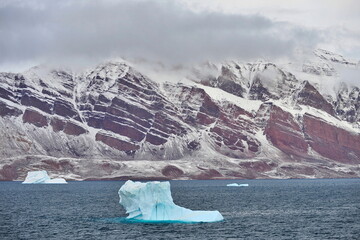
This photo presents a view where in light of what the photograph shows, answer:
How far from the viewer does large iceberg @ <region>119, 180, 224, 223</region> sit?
16250 cm

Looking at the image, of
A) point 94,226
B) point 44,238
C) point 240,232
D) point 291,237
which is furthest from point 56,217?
point 291,237

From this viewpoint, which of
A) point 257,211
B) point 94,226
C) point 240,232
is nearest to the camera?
point 240,232

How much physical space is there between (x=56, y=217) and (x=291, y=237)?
6554 cm

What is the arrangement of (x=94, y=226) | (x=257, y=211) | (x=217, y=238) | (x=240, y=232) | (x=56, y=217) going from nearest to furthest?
1. (x=217, y=238)
2. (x=240, y=232)
3. (x=94, y=226)
4. (x=56, y=217)
5. (x=257, y=211)

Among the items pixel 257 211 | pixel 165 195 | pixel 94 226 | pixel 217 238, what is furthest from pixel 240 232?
pixel 257 211

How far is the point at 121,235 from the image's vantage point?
144 metres

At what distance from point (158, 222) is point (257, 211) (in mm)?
41847

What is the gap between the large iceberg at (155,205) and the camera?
162m

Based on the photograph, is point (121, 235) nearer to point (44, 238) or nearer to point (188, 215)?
point (44, 238)

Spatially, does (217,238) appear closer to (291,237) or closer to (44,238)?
(291,237)

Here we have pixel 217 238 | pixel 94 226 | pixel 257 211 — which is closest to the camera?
pixel 217 238

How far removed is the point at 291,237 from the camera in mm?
141500

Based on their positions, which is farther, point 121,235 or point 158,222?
point 158,222

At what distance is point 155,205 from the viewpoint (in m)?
166
